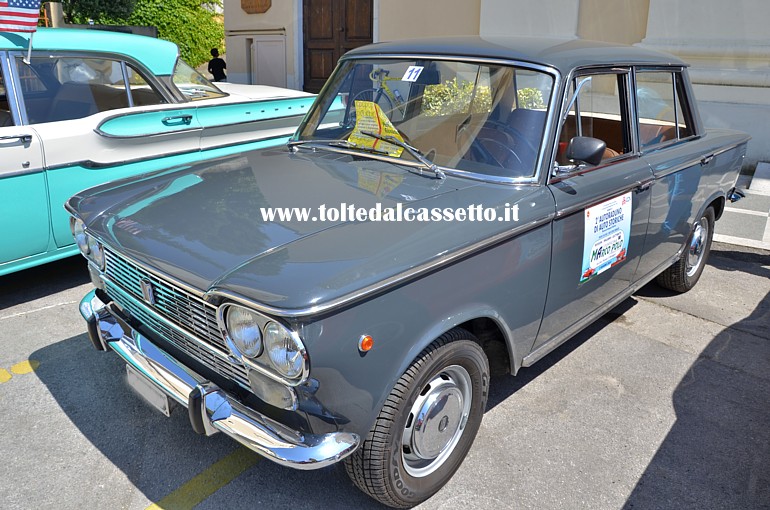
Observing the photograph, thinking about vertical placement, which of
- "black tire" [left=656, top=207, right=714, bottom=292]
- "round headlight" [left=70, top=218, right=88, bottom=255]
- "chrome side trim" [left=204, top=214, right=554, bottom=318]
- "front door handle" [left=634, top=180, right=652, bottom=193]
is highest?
"front door handle" [left=634, top=180, right=652, bottom=193]

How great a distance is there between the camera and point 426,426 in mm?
2545

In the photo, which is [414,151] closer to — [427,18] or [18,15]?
[18,15]

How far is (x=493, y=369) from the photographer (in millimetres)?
3025

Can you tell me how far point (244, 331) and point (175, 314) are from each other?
1.48ft

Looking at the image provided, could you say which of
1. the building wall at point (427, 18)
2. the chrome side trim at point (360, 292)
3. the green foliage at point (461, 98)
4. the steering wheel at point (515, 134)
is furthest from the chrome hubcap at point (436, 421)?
the building wall at point (427, 18)

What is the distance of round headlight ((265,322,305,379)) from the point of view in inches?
81.7

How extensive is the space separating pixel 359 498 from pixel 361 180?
1.36 metres

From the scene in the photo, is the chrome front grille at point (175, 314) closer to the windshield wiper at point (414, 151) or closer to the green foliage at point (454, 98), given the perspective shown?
the windshield wiper at point (414, 151)

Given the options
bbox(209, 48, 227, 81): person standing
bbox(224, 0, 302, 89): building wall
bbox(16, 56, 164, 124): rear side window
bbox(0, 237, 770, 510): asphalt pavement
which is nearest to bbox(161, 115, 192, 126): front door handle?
bbox(16, 56, 164, 124): rear side window

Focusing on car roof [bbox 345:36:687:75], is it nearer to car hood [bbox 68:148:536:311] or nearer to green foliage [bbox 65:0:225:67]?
car hood [bbox 68:148:536:311]

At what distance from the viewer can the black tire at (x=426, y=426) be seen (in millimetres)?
2348

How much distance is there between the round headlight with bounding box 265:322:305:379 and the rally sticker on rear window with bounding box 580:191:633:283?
165 cm

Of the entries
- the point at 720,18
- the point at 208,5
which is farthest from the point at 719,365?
the point at 208,5

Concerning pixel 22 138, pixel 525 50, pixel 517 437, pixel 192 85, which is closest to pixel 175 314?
pixel 517 437
